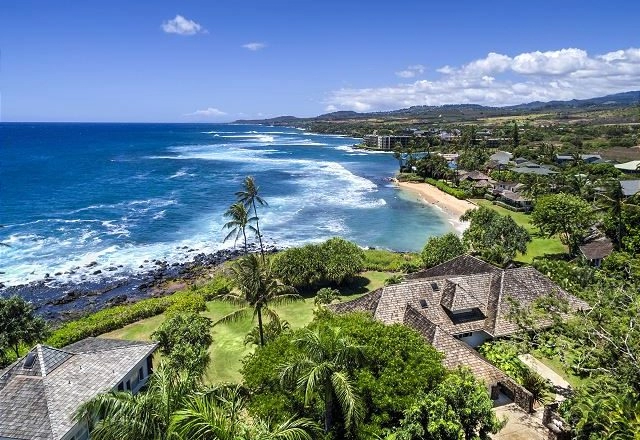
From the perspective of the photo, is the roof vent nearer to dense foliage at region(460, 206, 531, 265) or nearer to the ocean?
the ocean

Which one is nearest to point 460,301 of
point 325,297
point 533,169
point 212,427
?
point 325,297

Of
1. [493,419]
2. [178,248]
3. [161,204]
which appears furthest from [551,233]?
[161,204]

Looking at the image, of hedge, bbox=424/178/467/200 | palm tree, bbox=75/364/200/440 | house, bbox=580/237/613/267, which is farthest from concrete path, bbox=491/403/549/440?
hedge, bbox=424/178/467/200

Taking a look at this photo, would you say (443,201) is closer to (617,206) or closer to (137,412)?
(617,206)

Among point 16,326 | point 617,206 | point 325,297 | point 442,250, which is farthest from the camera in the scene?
point 617,206

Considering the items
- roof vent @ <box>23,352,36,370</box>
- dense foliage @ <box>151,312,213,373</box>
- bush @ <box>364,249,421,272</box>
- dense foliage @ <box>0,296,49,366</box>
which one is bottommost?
bush @ <box>364,249,421,272</box>
